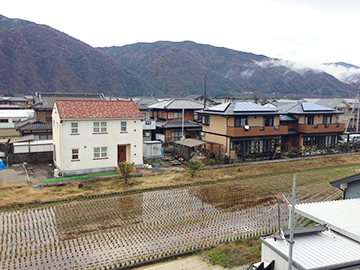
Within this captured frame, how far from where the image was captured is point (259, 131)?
87.9ft

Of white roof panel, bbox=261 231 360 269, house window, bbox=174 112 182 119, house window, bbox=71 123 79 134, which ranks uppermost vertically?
house window, bbox=174 112 182 119

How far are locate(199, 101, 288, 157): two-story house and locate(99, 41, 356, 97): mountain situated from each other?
89.2 meters

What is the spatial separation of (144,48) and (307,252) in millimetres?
191817

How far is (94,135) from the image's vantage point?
2100cm

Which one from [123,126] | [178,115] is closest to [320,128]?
[178,115]

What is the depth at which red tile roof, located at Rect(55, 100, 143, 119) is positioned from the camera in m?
20.5

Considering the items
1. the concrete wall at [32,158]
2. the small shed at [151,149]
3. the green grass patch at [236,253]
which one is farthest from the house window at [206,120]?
the green grass patch at [236,253]

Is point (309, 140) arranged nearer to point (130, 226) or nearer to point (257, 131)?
point (257, 131)

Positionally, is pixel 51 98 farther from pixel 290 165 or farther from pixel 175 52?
pixel 175 52

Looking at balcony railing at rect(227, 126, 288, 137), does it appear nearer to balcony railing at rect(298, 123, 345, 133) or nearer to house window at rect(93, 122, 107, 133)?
balcony railing at rect(298, 123, 345, 133)

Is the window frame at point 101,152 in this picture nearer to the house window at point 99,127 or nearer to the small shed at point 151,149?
the house window at point 99,127

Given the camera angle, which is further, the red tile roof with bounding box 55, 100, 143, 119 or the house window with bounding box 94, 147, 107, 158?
the house window with bounding box 94, 147, 107, 158

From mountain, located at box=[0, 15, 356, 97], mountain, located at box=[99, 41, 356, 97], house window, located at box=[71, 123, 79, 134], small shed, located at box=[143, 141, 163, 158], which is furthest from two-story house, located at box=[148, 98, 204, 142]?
mountain, located at box=[99, 41, 356, 97]

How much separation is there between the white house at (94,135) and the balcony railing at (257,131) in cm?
834
